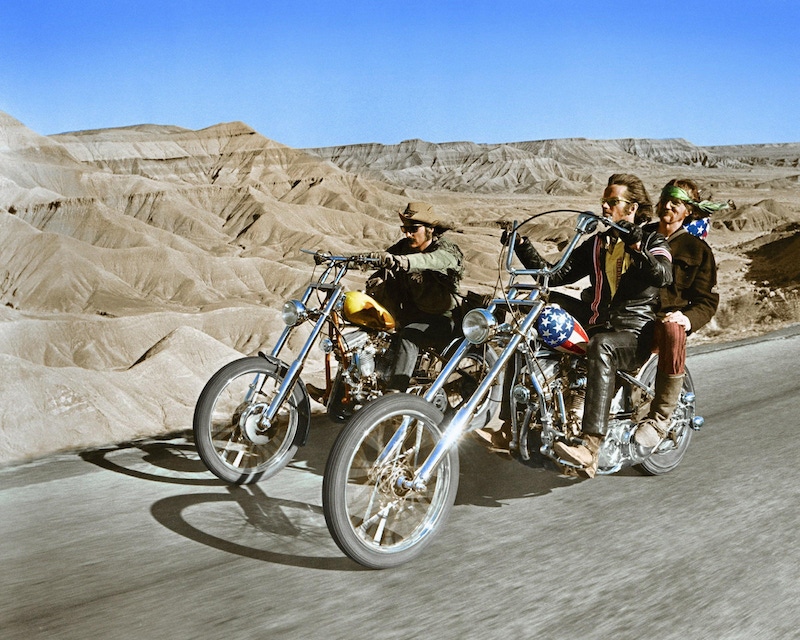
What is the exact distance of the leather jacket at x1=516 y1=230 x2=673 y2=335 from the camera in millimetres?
4661

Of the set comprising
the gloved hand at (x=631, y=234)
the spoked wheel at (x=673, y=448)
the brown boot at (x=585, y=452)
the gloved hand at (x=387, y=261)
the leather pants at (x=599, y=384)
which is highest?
the gloved hand at (x=387, y=261)

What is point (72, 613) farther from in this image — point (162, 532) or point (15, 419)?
point (15, 419)

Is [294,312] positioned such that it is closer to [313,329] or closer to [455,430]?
[313,329]

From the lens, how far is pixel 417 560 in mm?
3881

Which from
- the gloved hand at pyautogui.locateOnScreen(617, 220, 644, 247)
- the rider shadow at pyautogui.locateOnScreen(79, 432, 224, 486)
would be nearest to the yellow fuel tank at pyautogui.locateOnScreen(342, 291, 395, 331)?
the rider shadow at pyautogui.locateOnScreen(79, 432, 224, 486)

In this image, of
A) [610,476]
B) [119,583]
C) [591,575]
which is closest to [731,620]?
[591,575]

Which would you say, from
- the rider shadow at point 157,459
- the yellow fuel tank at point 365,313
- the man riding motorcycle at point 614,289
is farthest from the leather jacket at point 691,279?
the rider shadow at point 157,459

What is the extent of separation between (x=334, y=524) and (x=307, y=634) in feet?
1.63

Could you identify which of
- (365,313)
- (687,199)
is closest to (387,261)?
(365,313)

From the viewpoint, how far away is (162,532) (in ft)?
13.6

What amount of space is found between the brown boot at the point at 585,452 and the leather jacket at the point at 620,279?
745mm

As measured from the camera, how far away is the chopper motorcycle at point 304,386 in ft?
15.4

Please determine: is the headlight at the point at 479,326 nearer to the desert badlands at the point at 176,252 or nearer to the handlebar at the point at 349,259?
the handlebar at the point at 349,259

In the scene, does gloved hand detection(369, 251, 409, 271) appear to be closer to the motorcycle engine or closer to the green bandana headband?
the motorcycle engine
